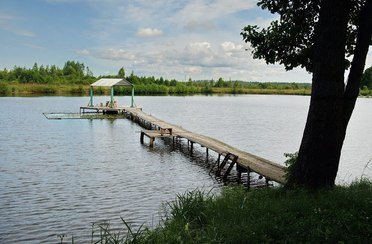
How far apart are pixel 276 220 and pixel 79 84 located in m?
117

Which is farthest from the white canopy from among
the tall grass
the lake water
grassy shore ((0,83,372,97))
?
grassy shore ((0,83,372,97))

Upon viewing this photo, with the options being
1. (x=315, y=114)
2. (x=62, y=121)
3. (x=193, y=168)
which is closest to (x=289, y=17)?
(x=315, y=114)

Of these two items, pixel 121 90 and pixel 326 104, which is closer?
pixel 326 104

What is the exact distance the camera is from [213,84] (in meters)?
161

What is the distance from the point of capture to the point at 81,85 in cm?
11288

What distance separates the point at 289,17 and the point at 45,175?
11925 millimetres

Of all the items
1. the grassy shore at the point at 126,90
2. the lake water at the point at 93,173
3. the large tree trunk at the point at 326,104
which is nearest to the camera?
the large tree trunk at the point at 326,104

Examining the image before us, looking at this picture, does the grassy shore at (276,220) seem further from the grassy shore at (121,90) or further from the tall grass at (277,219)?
the grassy shore at (121,90)

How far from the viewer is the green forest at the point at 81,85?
10531cm

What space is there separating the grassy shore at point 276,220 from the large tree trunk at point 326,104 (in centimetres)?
52

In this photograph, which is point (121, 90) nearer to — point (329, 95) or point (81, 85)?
point (81, 85)

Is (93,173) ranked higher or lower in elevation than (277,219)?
lower

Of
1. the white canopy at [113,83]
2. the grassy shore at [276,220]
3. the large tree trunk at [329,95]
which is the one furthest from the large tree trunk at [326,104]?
the white canopy at [113,83]

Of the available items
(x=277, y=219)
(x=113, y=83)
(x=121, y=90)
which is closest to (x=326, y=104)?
(x=277, y=219)
